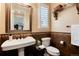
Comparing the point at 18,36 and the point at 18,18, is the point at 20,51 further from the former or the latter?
the point at 18,18

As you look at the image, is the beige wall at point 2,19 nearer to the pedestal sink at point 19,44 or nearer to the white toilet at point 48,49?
the pedestal sink at point 19,44

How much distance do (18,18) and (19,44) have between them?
35 cm

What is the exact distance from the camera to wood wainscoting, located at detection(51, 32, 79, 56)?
166 cm

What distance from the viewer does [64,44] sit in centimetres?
171

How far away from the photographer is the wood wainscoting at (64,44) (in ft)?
5.45

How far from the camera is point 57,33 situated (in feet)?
5.68

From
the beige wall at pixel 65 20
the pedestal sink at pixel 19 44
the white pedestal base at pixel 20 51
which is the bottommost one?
the white pedestal base at pixel 20 51

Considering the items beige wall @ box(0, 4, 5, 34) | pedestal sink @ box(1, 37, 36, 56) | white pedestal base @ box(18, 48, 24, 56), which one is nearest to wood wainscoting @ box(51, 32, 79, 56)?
pedestal sink @ box(1, 37, 36, 56)

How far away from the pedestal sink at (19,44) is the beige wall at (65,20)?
347mm

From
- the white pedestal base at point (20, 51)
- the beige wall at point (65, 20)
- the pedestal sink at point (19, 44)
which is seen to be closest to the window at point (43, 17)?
the beige wall at point (65, 20)

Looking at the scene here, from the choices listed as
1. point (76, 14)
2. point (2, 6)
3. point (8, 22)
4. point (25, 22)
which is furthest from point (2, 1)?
point (76, 14)

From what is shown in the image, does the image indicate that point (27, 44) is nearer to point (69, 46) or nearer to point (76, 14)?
point (69, 46)

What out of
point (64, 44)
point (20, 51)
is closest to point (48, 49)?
point (64, 44)

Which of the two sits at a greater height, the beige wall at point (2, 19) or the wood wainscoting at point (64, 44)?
the beige wall at point (2, 19)
